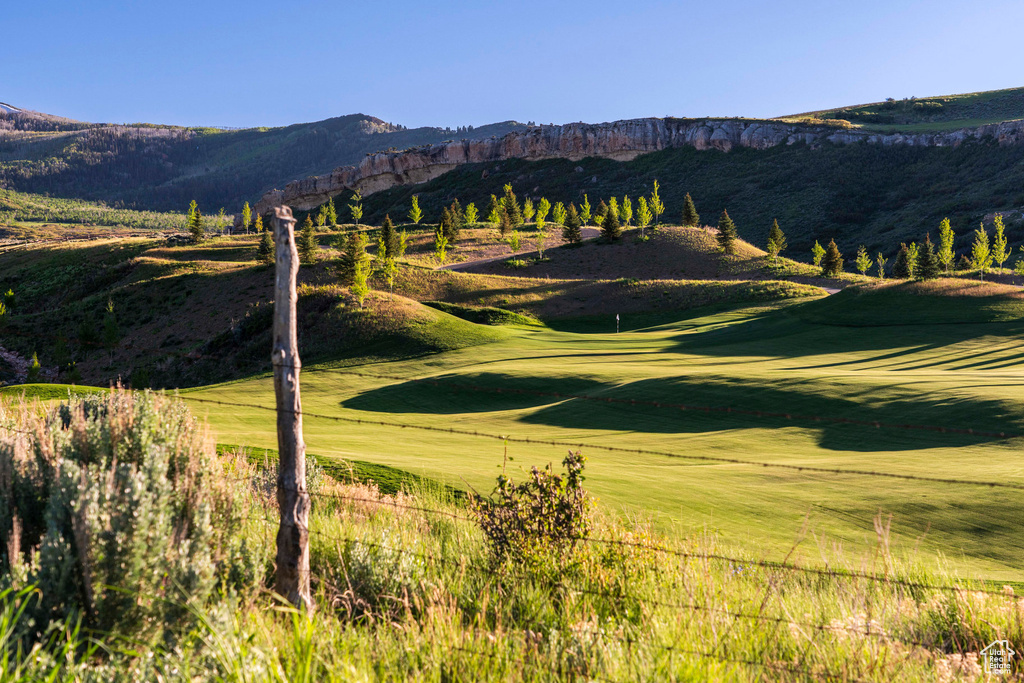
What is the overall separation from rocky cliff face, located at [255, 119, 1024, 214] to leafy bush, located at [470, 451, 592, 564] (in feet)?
496

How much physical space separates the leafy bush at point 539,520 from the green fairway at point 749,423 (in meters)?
1.20

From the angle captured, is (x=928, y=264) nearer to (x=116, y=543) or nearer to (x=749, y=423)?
(x=749, y=423)

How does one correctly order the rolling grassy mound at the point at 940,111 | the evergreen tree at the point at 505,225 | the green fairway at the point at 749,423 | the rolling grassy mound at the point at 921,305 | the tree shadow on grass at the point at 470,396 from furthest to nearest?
the rolling grassy mound at the point at 940,111 → the evergreen tree at the point at 505,225 → the rolling grassy mound at the point at 921,305 → the tree shadow on grass at the point at 470,396 → the green fairway at the point at 749,423

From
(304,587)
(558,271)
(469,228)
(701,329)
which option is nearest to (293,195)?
(469,228)

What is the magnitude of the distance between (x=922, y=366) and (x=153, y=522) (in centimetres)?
3381

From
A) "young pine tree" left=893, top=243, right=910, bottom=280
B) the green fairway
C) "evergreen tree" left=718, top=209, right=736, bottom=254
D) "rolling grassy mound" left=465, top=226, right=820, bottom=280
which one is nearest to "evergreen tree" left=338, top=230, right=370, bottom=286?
the green fairway

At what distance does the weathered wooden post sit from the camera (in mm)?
5352

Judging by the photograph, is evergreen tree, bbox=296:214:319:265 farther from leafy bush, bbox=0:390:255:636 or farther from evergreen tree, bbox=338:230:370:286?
leafy bush, bbox=0:390:255:636

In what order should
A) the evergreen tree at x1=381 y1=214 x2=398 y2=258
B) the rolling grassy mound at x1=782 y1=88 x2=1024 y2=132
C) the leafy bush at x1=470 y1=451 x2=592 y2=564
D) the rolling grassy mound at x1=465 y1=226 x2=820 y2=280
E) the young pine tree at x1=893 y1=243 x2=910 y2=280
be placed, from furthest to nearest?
the rolling grassy mound at x1=782 y1=88 x2=1024 y2=132
the rolling grassy mound at x1=465 y1=226 x2=820 y2=280
the young pine tree at x1=893 y1=243 x2=910 y2=280
the evergreen tree at x1=381 y1=214 x2=398 y2=258
the leafy bush at x1=470 y1=451 x2=592 y2=564

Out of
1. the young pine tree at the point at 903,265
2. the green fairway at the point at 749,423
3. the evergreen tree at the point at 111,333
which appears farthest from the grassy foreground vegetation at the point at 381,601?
the young pine tree at the point at 903,265

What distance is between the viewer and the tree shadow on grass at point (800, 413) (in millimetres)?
16875

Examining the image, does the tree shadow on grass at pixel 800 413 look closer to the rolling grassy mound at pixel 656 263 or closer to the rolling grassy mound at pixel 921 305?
the rolling grassy mound at pixel 921 305

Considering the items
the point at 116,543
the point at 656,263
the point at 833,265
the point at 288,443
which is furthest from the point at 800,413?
the point at 656,263

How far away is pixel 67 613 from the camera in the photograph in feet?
14.0
